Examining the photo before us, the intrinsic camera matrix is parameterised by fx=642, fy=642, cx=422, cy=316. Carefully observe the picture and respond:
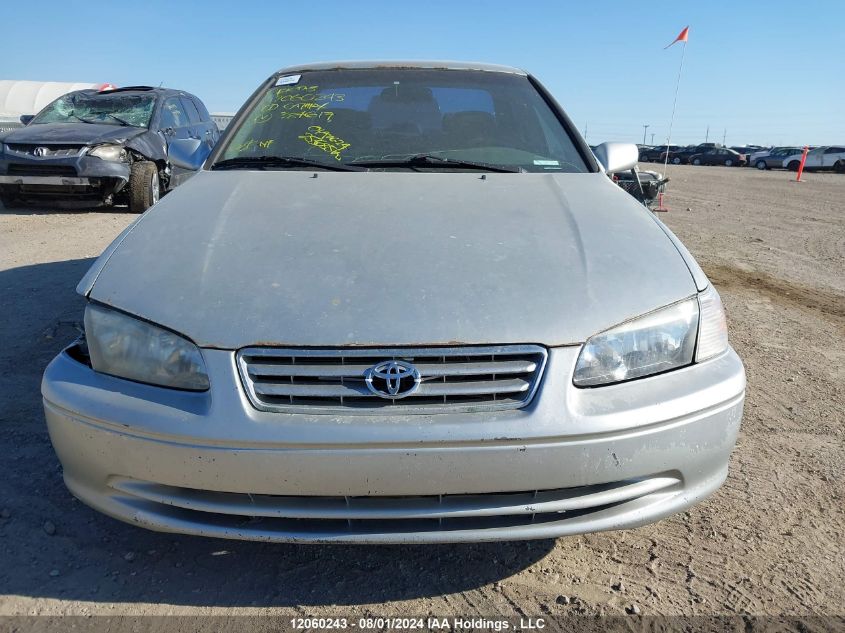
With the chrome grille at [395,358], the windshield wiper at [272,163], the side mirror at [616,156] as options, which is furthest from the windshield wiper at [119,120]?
the chrome grille at [395,358]

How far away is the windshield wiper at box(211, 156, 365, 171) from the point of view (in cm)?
273

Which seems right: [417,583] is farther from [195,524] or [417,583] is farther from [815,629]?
[815,629]

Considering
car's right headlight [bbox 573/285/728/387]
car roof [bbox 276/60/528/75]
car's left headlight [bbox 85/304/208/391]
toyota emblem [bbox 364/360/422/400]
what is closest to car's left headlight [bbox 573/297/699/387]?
car's right headlight [bbox 573/285/728/387]

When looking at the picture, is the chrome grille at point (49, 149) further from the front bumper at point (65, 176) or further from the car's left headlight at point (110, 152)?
the car's left headlight at point (110, 152)

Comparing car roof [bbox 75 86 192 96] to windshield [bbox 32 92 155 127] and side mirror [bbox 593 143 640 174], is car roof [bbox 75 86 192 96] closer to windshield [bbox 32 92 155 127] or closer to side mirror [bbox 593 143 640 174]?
windshield [bbox 32 92 155 127]

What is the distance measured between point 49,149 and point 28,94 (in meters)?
25.8

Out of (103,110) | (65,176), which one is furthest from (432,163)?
(103,110)

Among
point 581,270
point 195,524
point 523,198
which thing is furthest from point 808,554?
point 195,524

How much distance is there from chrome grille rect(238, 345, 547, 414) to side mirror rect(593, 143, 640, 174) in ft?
5.14

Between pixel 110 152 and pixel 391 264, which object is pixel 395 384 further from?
pixel 110 152

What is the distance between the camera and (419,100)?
10.2 feet

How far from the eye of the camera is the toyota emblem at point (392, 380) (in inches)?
65.1

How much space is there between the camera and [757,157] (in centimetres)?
3900

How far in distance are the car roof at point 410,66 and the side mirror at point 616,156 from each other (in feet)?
2.23
